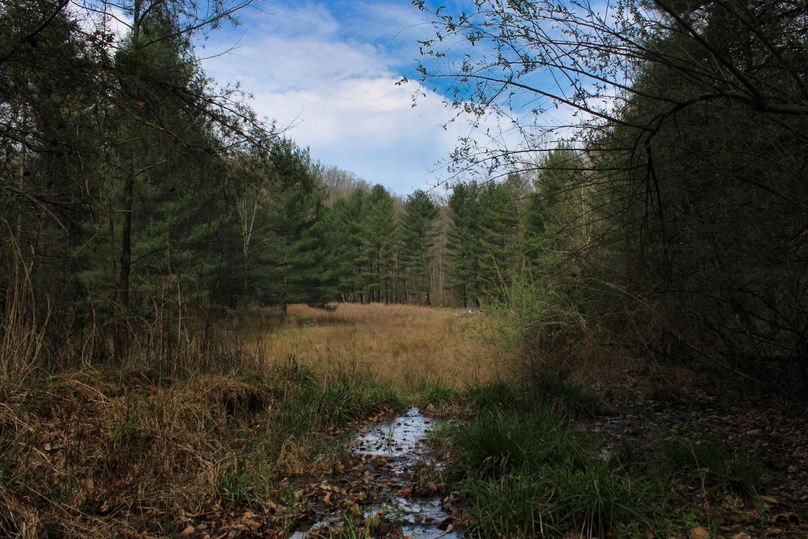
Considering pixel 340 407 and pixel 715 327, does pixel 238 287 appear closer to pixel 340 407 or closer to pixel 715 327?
pixel 340 407

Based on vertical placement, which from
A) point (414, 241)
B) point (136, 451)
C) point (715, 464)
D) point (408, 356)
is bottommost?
point (408, 356)

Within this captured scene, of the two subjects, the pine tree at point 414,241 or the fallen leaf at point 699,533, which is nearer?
the fallen leaf at point 699,533

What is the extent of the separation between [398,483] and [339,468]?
1.98ft

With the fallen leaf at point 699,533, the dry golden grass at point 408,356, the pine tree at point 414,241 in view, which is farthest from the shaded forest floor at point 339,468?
the pine tree at point 414,241

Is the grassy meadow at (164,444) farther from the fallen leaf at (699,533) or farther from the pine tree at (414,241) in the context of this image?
the pine tree at (414,241)

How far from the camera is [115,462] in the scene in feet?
13.7

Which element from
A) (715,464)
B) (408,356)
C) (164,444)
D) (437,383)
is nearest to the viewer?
(715,464)

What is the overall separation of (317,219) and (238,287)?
8.36m

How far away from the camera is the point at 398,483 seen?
15.0 feet

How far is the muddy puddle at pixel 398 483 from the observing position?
362cm

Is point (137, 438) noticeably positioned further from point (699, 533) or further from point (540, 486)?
point (699, 533)

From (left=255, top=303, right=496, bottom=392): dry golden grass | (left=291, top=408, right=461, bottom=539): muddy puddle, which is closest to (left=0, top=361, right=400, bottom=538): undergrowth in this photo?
(left=291, top=408, right=461, bottom=539): muddy puddle

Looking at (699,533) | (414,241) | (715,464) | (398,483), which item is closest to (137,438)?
(398,483)

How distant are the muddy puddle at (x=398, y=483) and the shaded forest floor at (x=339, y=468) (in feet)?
0.08
